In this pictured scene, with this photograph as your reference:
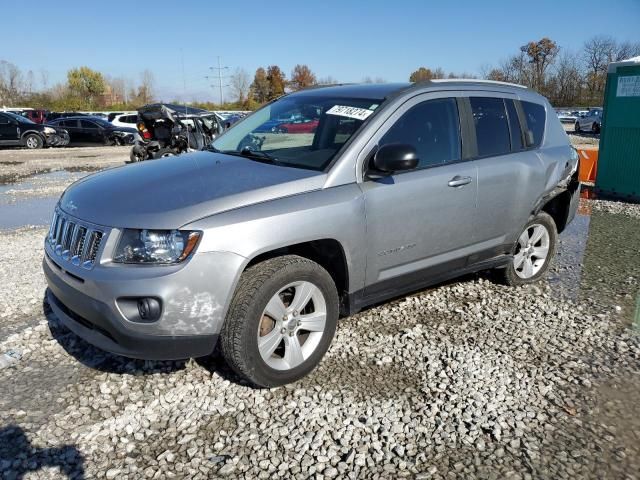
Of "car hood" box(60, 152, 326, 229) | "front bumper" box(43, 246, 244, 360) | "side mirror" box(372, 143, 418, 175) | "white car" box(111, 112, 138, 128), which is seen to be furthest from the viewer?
"white car" box(111, 112, 138, 128)

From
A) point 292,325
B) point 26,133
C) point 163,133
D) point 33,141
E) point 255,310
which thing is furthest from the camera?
point 33,141

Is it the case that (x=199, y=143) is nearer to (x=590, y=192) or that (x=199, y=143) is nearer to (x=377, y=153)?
(x=590, y=192)

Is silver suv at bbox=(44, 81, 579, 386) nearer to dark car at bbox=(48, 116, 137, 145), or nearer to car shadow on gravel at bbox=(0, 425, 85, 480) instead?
car shadow on gravel at bbox=(0, 425, 85, 480)

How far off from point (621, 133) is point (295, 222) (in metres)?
9.20

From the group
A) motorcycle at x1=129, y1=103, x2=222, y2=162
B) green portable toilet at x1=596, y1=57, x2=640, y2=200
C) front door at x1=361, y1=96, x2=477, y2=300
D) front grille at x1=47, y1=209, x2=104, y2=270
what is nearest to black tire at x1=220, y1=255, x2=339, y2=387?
front door at x1=361, y1=96, x2=477, y2=300

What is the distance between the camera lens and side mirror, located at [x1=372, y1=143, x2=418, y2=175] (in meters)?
3.43

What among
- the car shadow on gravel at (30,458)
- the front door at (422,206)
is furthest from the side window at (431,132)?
the car shadow on gravel at (30,458)

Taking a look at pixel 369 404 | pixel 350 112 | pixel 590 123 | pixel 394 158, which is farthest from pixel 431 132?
pixel 590 123

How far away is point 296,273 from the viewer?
321 cm

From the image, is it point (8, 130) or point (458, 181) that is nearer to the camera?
point (458, 181)

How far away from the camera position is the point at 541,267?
5.30 metres

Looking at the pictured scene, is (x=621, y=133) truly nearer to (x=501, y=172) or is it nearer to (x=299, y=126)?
(x=501, y=172)

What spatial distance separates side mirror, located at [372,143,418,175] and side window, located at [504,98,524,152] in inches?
65.1

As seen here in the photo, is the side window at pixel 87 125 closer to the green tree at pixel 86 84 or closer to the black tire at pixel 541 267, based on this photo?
the black tire at pixel 541 267
